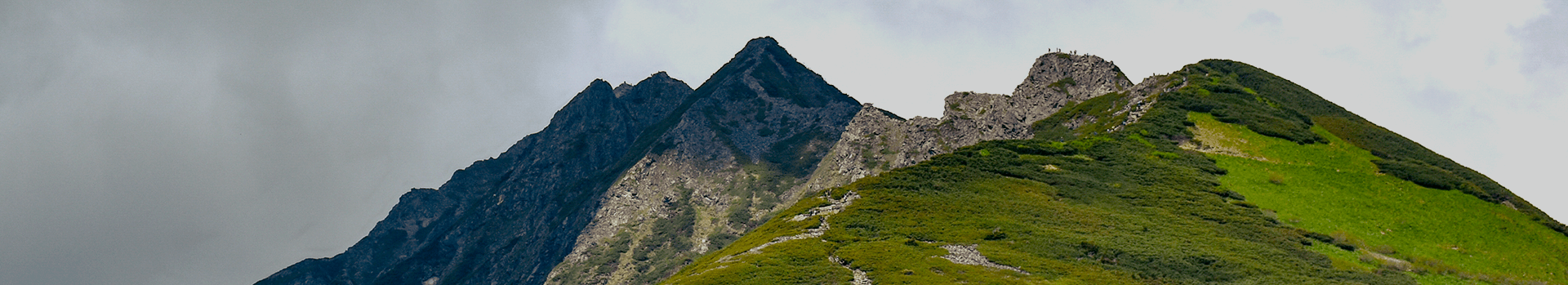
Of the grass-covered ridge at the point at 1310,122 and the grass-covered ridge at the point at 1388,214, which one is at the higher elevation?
the grass-covered ridge at the point at 1310,122

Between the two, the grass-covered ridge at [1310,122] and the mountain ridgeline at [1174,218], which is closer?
the mountain ridgeline at [1174,218]

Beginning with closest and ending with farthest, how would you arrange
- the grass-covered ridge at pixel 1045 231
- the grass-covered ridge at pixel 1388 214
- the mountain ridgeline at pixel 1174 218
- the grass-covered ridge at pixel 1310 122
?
1. the grass-covered ridge at pixel 1045 231
2. the mountain ridgeline at pixel 1174 218
3. the grass-covered ridge at pixel 1388 214
4. the grass-covered ridge at pixel 1310 122

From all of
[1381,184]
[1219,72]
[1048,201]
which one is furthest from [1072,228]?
[1219,72]

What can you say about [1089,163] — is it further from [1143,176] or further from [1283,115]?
[1283,115]

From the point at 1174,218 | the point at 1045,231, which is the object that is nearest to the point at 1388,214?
the point at 1174,218

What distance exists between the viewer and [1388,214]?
111 metres

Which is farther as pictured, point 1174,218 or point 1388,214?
point 1388,214

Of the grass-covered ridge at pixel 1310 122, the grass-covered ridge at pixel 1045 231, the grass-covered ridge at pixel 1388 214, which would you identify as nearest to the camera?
the grass-covered ridge at pixel 1045 231

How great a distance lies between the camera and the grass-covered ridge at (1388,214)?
96562mm

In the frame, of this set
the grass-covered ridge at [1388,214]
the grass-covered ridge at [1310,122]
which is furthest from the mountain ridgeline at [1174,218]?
the grass-covered ridge at [1310,122]

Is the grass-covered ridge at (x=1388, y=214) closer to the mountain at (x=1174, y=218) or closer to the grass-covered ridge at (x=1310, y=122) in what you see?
the mountain at (x=1174, y=218)

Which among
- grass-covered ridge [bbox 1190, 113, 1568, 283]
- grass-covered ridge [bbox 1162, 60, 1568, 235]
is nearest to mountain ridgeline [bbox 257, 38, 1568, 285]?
grass-covered ridge [bbox 1190, 113, 1568, 283]

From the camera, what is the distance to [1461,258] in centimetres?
9744

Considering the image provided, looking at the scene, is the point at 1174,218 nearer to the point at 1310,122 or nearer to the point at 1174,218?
the point at 1174,218
